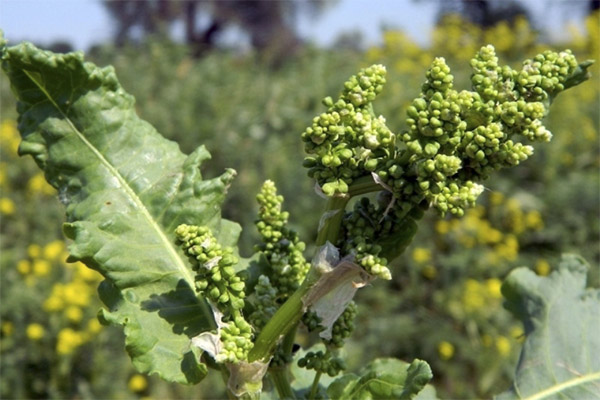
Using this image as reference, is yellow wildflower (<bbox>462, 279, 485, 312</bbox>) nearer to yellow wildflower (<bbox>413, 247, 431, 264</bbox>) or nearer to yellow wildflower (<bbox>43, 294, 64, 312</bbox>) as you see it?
yellow wildflower (<bbox>413, 247, 431, 264</bbox>)

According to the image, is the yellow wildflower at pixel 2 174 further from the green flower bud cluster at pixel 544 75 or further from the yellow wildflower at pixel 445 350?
the green flower bud cluster at pixel 544 75

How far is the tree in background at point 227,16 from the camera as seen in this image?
26.3 m

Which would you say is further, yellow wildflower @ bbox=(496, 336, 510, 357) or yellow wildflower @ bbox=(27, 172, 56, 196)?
yellow wildflower @ bbox=(27, 172, 56, 196)

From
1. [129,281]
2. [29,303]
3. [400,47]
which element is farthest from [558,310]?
[400,47]

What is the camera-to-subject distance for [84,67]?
1671mm

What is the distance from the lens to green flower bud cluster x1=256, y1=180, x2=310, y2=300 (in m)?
1.55

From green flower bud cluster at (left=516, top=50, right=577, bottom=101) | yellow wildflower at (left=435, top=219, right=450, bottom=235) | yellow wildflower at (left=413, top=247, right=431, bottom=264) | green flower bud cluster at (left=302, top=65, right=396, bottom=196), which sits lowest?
yellow wildflower at (left=413, top=247, right=431, bottom=264)

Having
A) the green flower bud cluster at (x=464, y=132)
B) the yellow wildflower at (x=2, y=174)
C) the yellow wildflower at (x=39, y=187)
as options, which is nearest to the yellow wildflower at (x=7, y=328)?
the yellow wildflower at (x=39, y=187)

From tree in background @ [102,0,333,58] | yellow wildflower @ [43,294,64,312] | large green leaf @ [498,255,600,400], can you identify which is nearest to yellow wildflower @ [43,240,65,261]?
yellow wildflower @ [43,294,64,312]

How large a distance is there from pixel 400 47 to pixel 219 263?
10.7 meters

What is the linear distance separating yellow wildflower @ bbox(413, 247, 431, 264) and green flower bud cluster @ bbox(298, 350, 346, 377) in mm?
5465

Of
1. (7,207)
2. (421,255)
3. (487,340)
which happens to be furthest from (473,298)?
(7,207)

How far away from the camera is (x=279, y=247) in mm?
1565

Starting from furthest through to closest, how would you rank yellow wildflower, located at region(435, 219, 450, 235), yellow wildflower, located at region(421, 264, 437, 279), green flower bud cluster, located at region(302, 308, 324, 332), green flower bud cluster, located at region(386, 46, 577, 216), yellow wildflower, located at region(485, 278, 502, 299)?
yellow wildflower, located at region(435, 219, 450, 235) < yellow wildflower, located at region(421, 264, 437, 279) < yellow wildflower, located at region(485, 278, 502, 299) < green flower bud cluster, located at region(302, 308, 324, 332) < green flower bud cluster, located at region(386, 46, 577, 216)
